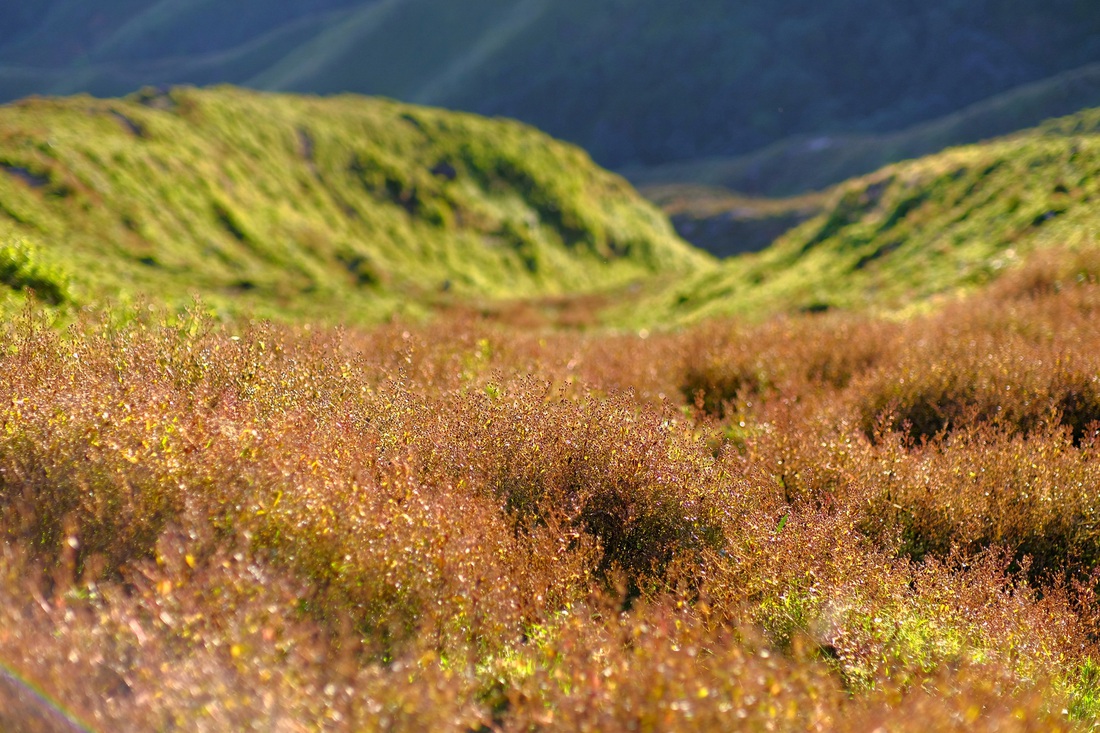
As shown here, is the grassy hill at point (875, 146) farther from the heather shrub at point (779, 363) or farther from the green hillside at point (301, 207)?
the heather shrub at point (779, 363)

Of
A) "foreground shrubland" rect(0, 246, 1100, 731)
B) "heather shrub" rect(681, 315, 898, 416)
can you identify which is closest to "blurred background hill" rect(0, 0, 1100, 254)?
"heather shrub" rect(681, 315, 898, 416)

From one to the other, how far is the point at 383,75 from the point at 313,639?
8114 inches

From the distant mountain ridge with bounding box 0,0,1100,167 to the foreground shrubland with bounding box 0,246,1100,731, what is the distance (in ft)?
520

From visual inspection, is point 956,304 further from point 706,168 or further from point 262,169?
point 706,168

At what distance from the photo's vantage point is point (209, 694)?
287cm

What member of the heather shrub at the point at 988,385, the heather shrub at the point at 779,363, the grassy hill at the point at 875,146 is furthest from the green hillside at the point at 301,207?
the grassy hill at the point at 875,146

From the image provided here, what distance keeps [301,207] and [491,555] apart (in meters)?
31.6

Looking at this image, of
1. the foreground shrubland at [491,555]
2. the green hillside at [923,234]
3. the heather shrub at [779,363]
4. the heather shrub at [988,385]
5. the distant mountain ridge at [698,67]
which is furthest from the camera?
the distant mountain ridge at [698,67]

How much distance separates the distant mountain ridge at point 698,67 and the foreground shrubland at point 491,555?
6242 inches

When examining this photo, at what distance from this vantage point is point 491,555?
163 inches

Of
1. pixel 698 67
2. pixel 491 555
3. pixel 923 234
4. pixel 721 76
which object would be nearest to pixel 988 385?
pixel 491 555

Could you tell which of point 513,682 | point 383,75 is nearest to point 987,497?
point 513,682

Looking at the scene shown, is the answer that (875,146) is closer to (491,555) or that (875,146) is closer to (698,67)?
(698,67)

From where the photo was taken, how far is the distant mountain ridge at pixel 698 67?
146 meters
